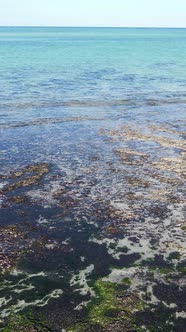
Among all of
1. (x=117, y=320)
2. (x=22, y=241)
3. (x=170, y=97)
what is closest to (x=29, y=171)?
(x=22, y=241)

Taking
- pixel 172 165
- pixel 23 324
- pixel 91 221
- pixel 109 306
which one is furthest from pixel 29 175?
pixel 23 324

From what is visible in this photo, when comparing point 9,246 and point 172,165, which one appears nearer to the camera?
point 9,246

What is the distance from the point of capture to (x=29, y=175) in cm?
2048

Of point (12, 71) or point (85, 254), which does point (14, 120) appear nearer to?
point (85, 254)

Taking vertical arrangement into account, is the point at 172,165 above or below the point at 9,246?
below

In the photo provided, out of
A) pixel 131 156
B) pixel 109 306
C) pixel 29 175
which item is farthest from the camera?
pixel 131 156

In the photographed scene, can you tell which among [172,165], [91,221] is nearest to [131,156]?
[172,165]

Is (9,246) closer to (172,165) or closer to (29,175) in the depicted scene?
(29,175)

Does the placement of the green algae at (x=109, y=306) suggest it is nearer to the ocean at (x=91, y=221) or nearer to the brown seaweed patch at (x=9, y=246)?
the ocean at (x=91, y=221)

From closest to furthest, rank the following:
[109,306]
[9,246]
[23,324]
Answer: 1. [23,324]
2. [109,306]
3. [9,246]

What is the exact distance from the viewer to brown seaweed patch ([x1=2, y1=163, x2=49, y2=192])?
1909 centimetres

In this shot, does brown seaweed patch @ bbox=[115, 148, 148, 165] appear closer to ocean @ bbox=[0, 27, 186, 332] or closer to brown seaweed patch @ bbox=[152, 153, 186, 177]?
ocean @ bbox=[0, 27, 186, 332]

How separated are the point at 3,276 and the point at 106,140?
1671 cm

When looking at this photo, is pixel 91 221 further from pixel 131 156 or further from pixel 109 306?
pixel 131 156
